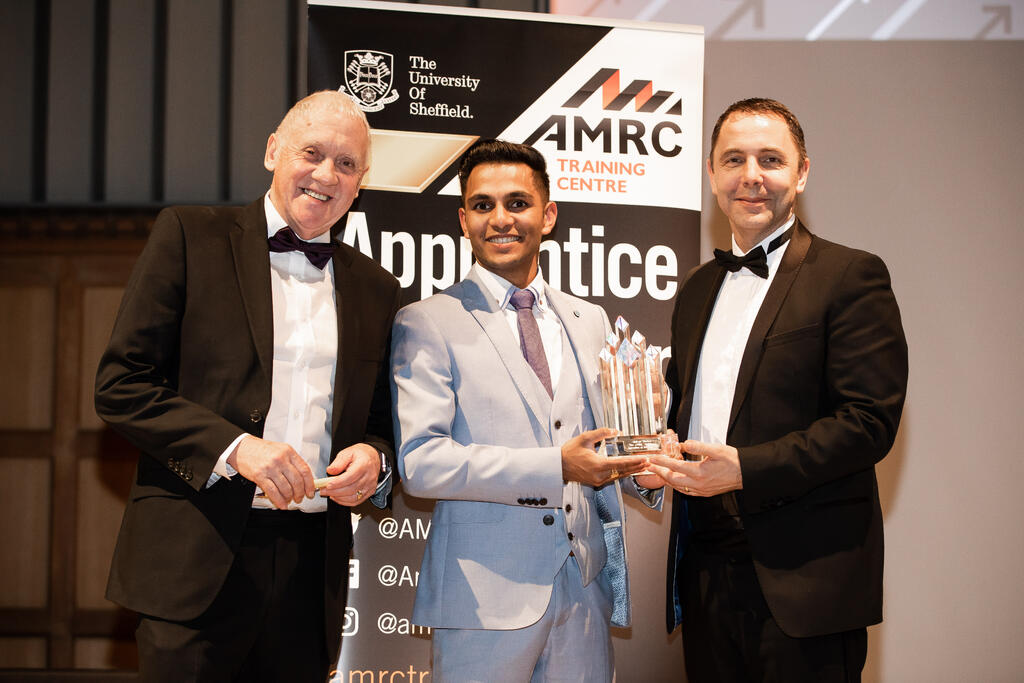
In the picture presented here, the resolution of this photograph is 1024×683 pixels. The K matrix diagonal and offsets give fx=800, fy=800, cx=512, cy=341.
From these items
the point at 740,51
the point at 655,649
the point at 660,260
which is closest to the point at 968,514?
the point at 655,649

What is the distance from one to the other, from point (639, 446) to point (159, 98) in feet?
14.2

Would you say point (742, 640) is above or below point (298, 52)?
below

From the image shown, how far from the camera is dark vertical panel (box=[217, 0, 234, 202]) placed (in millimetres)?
5117

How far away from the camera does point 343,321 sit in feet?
8.15

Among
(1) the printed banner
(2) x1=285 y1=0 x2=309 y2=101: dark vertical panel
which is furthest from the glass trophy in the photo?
(2) x1=285 y1=0 x2=309 y2=101: dark vertical panel

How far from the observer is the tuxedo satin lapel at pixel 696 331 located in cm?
255

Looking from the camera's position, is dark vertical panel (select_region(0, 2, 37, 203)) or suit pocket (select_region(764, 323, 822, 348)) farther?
dark vertical panel (select_region(0, 2, 37, 203))

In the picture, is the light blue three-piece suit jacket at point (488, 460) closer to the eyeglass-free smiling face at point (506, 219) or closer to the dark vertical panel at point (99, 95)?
the eyeglass-free smiling face at point (506, 219)

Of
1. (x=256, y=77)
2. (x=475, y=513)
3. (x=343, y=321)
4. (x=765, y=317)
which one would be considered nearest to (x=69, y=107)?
(x=256, y=77)

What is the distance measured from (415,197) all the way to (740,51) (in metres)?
2.50

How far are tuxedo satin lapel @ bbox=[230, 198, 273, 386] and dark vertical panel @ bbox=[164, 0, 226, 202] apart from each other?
9.53 feet

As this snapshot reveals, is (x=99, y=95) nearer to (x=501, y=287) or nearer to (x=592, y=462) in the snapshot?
(x=501, y=287)

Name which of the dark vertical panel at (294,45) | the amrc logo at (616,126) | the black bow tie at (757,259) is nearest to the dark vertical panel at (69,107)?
the dark vertical panel at (294,45)

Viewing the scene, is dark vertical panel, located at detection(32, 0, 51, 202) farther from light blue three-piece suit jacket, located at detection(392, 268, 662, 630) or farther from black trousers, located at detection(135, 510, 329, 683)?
black trousers, located at detection(135, 510, 329, 683)
